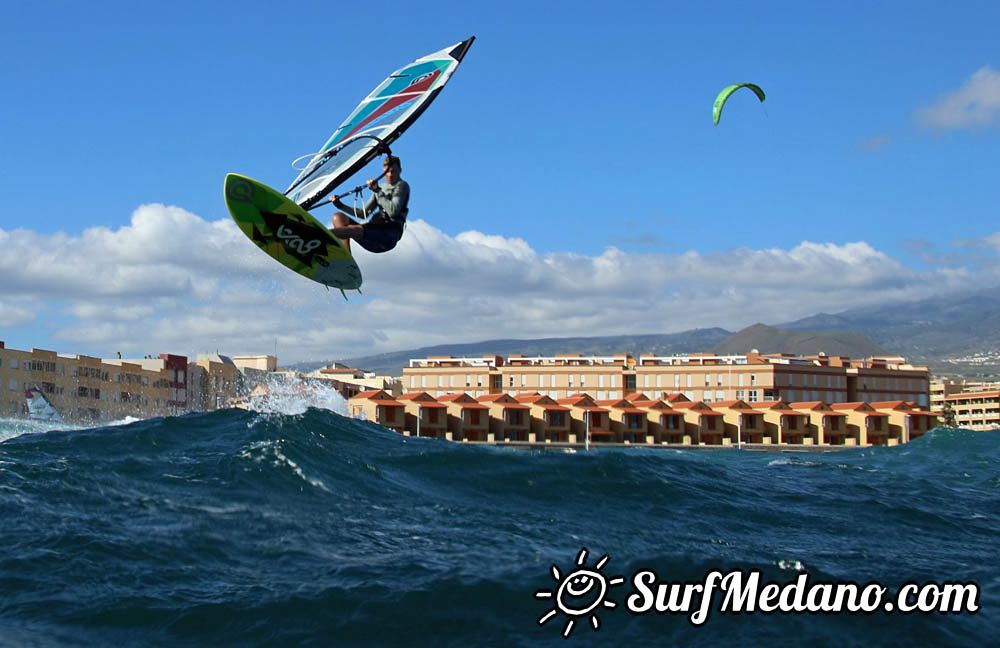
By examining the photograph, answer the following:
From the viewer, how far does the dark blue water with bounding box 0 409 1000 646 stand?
9211 millimetres

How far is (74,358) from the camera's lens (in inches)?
4001

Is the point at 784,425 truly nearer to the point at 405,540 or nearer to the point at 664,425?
the point at 664,425

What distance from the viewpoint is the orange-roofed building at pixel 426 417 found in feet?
308

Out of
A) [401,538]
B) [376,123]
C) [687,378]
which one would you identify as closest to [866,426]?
[687,378]

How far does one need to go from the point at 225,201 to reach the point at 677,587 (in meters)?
9.18

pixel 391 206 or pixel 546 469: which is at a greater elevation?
pixel 391 206

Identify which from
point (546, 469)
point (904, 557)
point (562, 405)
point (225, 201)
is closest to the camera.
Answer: point (904, 557)

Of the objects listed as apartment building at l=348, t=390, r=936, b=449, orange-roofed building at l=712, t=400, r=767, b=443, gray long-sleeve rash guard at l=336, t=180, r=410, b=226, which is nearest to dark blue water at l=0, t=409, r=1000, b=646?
gray long-sleeve rash guard at l=336, t=180, r=410, b=226

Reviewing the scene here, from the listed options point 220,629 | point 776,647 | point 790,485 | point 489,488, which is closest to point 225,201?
point 489,488

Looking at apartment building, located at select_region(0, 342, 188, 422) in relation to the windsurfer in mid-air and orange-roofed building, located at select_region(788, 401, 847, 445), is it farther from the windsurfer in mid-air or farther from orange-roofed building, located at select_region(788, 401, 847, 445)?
the windsurfer in mid-air

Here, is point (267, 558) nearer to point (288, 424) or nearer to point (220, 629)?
point (220, 629)

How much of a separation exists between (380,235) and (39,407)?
292ft

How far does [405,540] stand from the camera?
481 inches

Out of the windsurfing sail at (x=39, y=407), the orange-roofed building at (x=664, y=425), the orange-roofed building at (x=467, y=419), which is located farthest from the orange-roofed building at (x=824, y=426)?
the windsurfing sail at (x=39, y=407)
